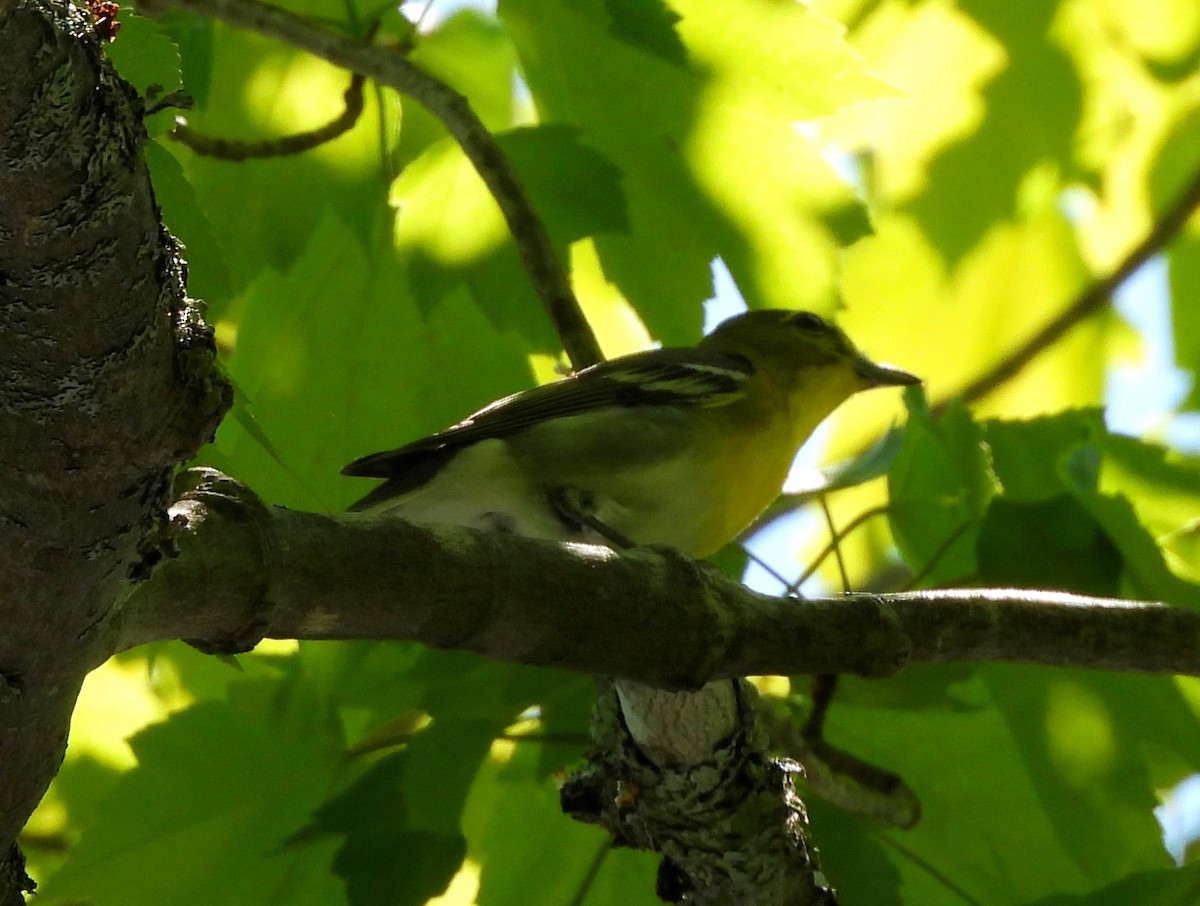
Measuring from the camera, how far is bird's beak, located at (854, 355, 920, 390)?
4156 mm

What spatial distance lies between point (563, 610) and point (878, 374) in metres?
2.82

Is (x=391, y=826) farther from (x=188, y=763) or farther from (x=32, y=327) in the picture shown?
(x=32, y=327)

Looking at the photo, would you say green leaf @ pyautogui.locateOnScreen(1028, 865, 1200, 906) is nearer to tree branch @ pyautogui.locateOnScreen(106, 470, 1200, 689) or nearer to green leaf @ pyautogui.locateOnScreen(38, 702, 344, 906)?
tree branch @ pyautogui.locateOnScreen(106, 470, 1200, 689)

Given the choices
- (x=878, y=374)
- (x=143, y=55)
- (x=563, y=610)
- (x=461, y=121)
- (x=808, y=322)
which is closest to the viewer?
(x=563, y=610)

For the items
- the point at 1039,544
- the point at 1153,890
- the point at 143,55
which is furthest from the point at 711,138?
the point at 1153,890

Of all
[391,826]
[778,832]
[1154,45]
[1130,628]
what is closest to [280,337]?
[391,826]

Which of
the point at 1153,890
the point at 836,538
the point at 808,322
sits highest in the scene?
the point at 808,322

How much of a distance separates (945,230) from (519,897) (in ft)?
7.24

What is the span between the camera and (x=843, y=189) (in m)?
2.76

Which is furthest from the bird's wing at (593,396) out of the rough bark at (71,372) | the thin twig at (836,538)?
the rough bark at (71,372)

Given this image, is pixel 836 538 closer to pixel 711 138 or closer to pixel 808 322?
pixel 711 138

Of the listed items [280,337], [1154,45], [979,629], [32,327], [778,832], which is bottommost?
[778,832]

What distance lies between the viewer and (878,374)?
14.0ft

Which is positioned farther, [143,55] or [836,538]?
[836,538]
